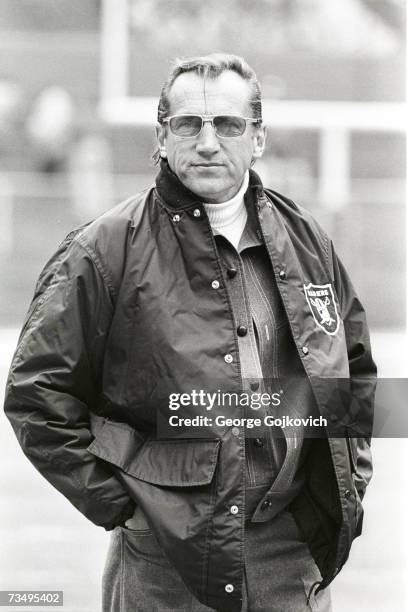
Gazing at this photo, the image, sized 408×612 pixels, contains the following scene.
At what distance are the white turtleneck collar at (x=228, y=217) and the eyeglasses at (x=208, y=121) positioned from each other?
122 millimetres

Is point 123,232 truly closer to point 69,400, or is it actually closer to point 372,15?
point 69,400

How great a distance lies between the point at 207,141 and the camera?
2070 millimetres

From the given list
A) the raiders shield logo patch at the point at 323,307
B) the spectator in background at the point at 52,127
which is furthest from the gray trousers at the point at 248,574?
the spectator in background at the point at 52,127

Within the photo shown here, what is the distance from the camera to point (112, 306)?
2.03 m

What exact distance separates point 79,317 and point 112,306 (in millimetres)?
70

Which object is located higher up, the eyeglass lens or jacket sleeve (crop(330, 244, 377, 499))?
the eyeglass lens

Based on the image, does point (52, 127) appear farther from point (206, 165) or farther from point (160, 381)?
point (160, 381)

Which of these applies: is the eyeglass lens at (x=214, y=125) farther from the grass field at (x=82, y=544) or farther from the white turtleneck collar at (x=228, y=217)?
the grass field at (x=82, y=544)

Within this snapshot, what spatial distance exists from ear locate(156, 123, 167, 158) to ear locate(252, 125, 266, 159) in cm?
19

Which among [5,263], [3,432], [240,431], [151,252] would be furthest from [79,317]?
[5,263]

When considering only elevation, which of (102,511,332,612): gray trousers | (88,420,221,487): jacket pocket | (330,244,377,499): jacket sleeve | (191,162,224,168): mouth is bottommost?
(102,511,332,612): gray trousers

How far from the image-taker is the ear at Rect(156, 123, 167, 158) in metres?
2.17

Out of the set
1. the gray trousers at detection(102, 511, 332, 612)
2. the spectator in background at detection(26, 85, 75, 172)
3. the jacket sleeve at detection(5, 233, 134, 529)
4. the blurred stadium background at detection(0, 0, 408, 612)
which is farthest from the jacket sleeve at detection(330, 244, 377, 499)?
the spectator in background at detection(26, 85, 75, 172)

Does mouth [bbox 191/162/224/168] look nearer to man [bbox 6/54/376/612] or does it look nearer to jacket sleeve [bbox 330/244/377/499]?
man [bbox 6/54/376/612]
